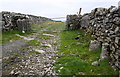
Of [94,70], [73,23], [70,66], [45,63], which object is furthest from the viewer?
[73,23]

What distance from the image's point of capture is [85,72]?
5.70m

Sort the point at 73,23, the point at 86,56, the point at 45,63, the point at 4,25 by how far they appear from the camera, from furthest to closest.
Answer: the point at 73,23 → the point at 4,25 → the point at 86,56 → the point at 45,63

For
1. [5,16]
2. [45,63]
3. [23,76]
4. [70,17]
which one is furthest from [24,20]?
[23,76]

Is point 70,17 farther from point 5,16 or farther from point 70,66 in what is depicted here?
point 70,66

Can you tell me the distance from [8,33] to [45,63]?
1112 cm

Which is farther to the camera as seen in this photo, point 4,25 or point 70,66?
point 4,25

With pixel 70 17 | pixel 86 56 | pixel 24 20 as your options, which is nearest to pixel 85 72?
pixel 86 56

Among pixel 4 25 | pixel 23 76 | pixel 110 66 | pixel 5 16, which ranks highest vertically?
pixel 5 16

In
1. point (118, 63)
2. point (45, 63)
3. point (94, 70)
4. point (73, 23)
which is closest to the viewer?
point (118, 63)

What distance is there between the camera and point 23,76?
560 cm

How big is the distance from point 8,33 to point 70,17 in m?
10.8

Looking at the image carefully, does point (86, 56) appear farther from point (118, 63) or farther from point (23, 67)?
point (23, 67)

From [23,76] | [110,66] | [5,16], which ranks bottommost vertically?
[23,76]

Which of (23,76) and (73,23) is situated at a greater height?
(73,23)
